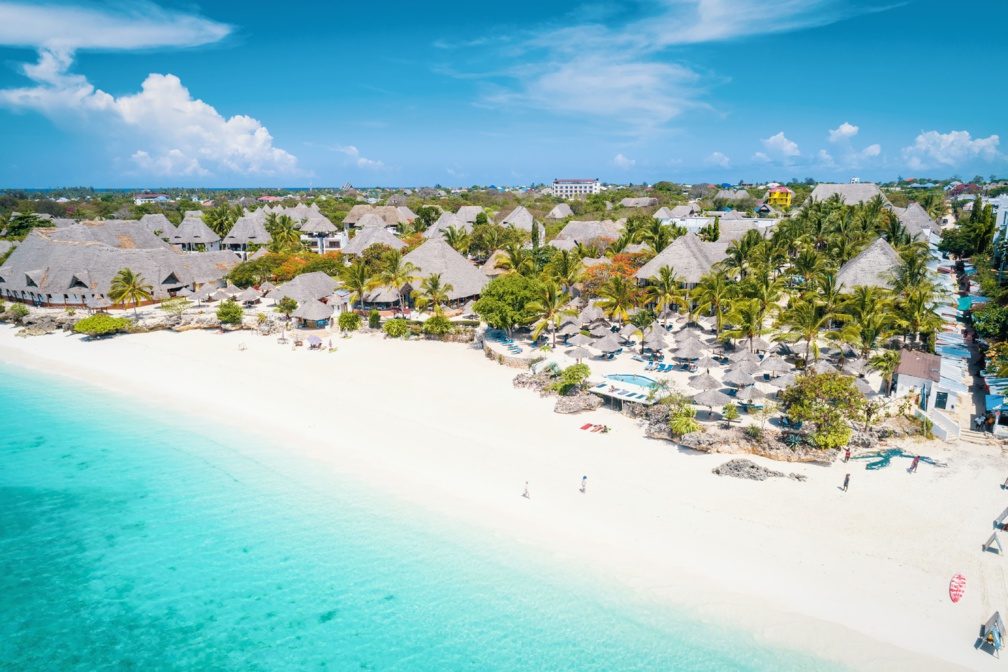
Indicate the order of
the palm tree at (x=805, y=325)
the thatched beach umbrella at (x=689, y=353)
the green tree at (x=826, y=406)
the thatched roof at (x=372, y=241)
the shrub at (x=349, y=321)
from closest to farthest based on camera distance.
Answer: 1. the green tree at (x=826, y=406)
2. the palm tree at (x=805, y=325)
3. the thatched beach umbrella at (x=689, y=353)
4. the shrub at (x=349, y=321)
5. the thatched roof at (x=372, y=241)

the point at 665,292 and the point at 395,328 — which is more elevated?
the point at 665,292

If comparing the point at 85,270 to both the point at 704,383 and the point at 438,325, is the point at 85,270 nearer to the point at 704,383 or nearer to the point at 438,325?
the point at 438,325

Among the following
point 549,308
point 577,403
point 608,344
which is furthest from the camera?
point 549,308

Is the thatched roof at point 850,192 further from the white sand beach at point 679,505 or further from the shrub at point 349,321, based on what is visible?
the white sand beach at point 679,505

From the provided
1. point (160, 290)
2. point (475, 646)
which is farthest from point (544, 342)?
point (160, 290)

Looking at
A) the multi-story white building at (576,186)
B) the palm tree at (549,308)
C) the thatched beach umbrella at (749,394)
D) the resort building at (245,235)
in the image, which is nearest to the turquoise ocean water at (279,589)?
the thatched beach umbrella at (749,394)

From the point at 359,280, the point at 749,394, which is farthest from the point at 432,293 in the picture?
the point at 749,394

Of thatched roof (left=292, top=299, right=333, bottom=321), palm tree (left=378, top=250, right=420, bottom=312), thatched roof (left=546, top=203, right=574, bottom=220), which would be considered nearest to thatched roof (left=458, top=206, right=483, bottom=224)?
thatched roof (left=546, top=203, right=574, bottom=220)
